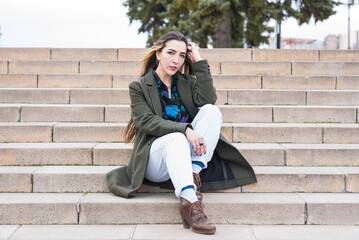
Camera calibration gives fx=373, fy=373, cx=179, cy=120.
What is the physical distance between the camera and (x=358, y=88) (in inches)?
218

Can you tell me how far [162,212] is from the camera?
3.06 meters

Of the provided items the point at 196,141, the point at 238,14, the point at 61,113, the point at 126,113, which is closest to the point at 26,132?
the point at 61,113

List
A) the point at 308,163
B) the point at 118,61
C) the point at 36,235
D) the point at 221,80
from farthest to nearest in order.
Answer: the point at 118,61, the point at 221,80, the point at 308,163, the point at 36,235

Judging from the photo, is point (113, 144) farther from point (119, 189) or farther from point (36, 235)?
point (36, 235)

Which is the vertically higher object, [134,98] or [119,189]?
[134,98]

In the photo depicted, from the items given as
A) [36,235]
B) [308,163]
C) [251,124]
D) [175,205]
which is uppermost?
[251,124]

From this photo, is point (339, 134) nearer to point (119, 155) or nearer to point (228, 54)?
point (119, 155)

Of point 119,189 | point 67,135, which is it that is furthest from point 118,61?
point 119,189

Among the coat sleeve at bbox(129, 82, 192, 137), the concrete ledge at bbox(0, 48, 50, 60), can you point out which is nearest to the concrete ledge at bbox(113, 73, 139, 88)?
the concrete ledge at bbox(0, 48, 50, 60)

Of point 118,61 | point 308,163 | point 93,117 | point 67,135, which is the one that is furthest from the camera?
point 118,61

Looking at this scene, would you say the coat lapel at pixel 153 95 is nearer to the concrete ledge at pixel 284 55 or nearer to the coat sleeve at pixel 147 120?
the coat sleeve at pixel 147 120

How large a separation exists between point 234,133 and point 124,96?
1613mm

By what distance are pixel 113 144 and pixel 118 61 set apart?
2259mm

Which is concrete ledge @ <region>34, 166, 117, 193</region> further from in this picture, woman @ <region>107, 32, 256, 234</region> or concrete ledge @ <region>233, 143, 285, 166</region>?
concrete ledge @ <region>233, 143, 285, 166</region>
